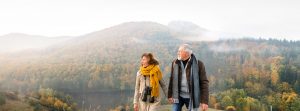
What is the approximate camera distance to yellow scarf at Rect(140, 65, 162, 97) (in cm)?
761

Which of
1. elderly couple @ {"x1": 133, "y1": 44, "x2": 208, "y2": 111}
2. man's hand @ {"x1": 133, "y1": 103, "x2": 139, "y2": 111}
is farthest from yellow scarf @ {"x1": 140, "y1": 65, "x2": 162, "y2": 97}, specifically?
man's hand @ {"x1": 133, "y1": 103, "x2": 139, "y2": 111}

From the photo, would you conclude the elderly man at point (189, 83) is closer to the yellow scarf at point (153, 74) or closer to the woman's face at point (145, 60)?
the yellow scarf at point (153, 74)

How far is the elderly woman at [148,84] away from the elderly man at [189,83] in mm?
423

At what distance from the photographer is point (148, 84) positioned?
7855mm

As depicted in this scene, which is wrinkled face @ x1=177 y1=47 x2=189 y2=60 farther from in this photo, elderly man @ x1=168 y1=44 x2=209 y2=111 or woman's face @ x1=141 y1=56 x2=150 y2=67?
woman's face @ x1=141 y1=56 x2=150 y2=67

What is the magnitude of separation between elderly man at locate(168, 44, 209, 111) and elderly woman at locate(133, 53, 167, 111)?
0.42m

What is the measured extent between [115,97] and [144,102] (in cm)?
8075

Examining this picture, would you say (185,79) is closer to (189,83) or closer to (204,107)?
(189,83)

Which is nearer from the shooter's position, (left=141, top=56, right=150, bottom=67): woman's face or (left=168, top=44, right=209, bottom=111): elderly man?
(left=168, top=44, right=209, bottom=111): elderly man

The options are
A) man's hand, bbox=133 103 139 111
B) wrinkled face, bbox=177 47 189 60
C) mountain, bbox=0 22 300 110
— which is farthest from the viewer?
mountain, bbox=0 22 300 110

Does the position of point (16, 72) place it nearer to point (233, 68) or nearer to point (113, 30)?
point (233, 68)

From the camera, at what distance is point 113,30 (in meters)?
185

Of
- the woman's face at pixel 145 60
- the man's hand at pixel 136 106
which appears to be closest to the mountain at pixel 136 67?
the man's hand at pixel 136 106

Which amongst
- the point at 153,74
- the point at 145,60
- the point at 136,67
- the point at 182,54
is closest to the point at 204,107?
the point at 182,54
